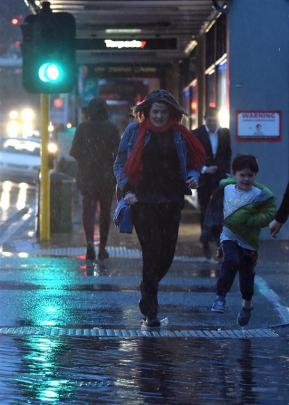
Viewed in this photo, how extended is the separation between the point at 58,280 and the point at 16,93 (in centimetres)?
6494

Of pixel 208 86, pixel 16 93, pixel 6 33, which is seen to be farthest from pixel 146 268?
pixel 16 93

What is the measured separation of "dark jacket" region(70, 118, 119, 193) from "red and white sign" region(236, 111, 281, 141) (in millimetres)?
3073

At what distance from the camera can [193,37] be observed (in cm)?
2169

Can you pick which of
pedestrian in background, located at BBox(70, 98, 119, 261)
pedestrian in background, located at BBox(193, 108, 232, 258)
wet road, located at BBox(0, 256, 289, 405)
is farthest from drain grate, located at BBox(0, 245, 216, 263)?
wet road, located at BBox(0, 256, 289, 405)

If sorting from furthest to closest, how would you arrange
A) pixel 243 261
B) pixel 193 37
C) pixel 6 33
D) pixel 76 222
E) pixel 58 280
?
pixel 6 33
pixel 193 37
pixel 76 222
pixel 58 280
pixel 243 261

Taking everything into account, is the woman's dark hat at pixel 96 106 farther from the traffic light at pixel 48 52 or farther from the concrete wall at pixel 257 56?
the concrete wall at pixel 257 56

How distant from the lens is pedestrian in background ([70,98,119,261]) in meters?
12.4

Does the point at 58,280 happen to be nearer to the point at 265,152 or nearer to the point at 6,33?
the point at 265,152

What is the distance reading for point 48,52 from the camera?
44.8 ft

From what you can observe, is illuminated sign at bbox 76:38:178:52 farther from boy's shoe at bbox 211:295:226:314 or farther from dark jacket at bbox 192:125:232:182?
boy's shoe at bbox 211:295:226:314

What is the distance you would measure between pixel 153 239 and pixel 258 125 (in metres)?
7.36

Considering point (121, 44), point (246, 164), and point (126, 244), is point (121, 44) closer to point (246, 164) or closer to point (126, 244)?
point (126, 244)

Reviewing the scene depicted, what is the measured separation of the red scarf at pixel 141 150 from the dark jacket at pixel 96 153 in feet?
13.8

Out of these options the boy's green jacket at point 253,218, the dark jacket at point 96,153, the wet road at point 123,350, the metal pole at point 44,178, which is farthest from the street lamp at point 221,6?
the boy's green jacket at point 253,218
